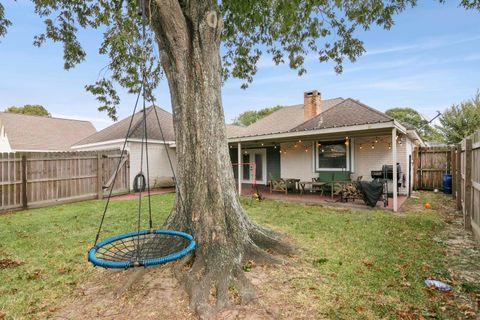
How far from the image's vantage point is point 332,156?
35.8 feet

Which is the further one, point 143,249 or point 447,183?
point 447,183

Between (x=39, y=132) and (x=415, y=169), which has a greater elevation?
(x=39, y=132)

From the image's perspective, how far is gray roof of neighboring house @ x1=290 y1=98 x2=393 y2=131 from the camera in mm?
9945

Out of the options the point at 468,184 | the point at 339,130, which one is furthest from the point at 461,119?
the point at 468,184

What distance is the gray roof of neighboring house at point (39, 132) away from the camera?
57.8 ft

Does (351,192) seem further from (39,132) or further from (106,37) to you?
(39,132)

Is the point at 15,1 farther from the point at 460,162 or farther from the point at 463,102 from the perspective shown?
the point at 463,102

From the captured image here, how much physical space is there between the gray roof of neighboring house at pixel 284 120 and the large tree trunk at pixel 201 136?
9359mm

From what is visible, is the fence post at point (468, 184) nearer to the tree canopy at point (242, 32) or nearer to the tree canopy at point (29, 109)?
the tree canopy at point (242, 32)

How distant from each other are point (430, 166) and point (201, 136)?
1336 cm

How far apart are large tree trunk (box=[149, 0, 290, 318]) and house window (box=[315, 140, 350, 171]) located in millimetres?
8149

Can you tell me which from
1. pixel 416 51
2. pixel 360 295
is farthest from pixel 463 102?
pixel 360 295

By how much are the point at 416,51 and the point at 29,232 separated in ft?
51.2

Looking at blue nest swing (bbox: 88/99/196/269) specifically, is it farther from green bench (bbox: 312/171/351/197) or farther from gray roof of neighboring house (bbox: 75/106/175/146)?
gray roof of neighboring house (bbox: 75/106/175/146)
